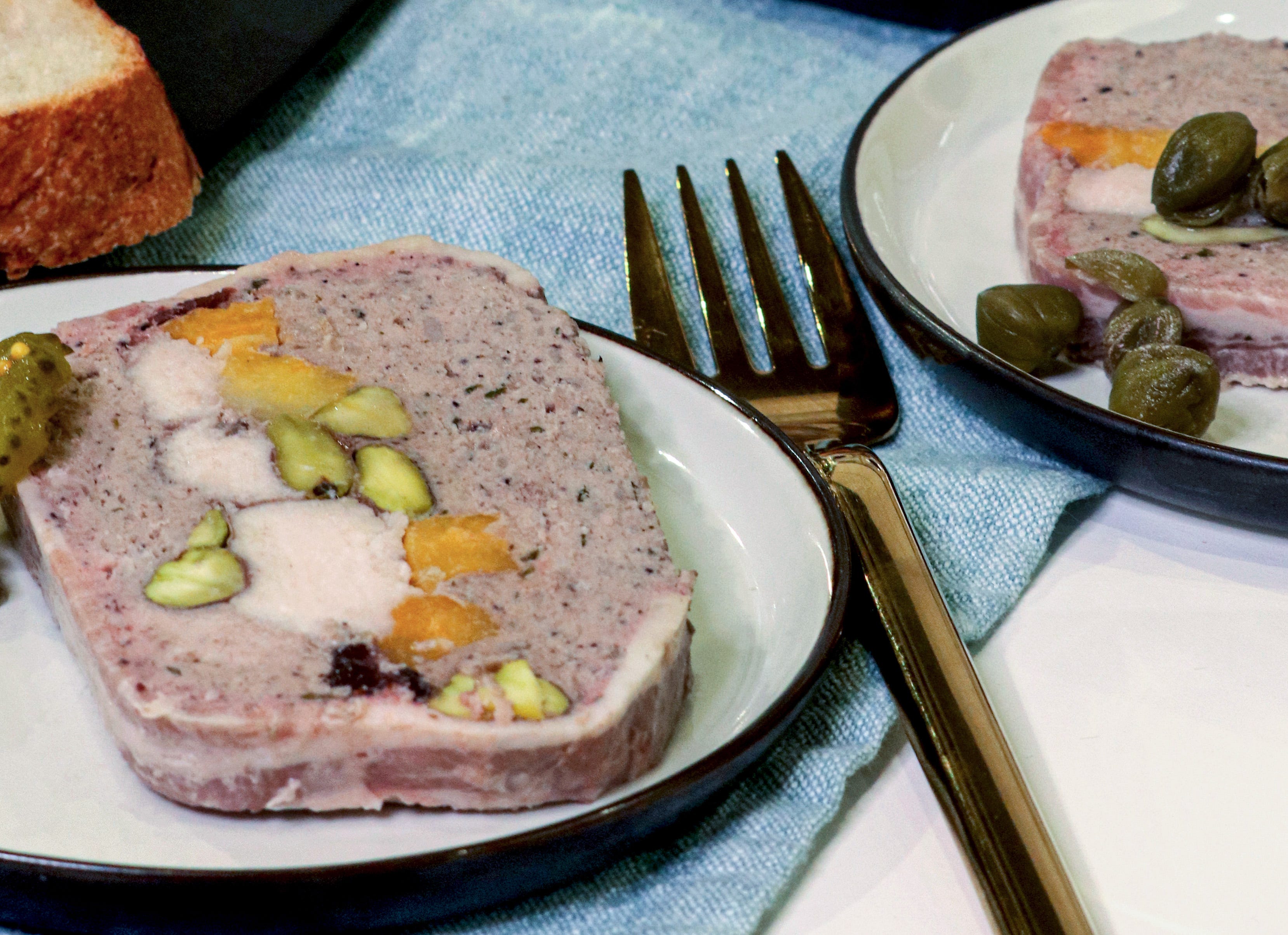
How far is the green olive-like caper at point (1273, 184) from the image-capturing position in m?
2.17

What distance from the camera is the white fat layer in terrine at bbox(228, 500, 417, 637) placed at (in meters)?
1.44

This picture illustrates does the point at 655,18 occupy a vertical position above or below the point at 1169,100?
below

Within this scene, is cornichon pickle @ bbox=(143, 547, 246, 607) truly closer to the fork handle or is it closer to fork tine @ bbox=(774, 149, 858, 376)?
the fork handle

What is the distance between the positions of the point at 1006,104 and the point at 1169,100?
39cm

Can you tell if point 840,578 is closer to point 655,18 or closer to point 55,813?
point 55,813

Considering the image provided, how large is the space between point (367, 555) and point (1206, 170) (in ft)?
5.12

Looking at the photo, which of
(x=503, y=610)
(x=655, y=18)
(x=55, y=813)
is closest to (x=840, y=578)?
(x=503, y=610)

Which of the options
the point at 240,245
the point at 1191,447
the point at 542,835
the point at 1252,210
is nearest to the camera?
the point at 542,835

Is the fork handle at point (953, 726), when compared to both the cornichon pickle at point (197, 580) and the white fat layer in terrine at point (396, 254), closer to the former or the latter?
the white fat layer in terrine at point (396, 254)

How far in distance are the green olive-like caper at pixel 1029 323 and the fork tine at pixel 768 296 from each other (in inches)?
12.1

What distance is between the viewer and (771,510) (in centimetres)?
179

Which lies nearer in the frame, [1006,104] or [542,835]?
[542,835]

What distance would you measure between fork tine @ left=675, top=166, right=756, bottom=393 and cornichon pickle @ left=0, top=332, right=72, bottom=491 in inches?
40.9

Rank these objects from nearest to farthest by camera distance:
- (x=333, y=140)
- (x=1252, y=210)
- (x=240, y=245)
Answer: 1. (x=1252, y=210)
2. (x=240, y=245)
3. (x=333, y=140)
